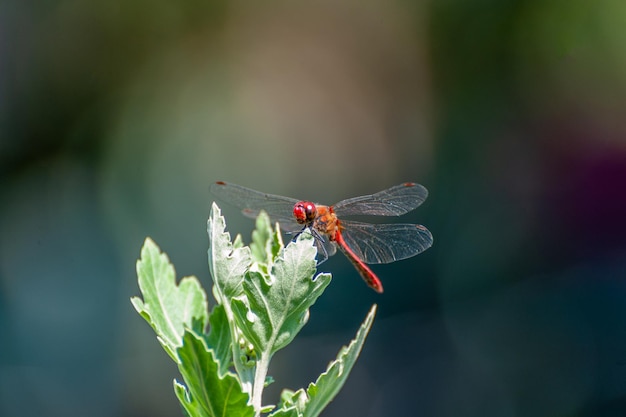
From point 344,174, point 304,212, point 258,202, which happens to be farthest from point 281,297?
point 344,174

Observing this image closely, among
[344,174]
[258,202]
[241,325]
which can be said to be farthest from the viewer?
[344,174]

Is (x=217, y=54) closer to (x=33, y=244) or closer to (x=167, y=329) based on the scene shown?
(x=33, y=244)

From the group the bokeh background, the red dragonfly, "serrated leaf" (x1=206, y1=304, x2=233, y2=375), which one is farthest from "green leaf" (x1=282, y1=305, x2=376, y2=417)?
the bokeh background

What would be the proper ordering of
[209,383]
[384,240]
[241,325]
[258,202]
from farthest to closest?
1. [258,202]
2. [384,240]
3. [241,325]
4. [209,383]

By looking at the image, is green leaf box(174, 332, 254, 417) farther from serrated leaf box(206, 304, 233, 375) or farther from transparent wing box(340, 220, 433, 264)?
transparent wing box(340, 220, 433, 264)

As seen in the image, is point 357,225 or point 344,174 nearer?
point 357,225

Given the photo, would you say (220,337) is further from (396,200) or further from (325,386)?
(396,200)

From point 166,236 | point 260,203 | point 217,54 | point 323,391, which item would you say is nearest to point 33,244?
point 166,236
